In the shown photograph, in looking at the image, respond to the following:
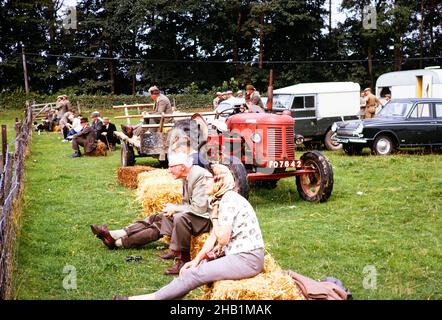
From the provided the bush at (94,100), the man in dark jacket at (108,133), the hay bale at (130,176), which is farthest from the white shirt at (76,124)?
the bush at (94,100)

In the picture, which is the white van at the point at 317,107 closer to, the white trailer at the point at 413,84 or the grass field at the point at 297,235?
the grass field at the point at 297,235

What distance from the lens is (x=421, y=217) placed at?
27.1 ft

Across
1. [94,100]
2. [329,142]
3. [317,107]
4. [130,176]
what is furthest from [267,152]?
[94,100]

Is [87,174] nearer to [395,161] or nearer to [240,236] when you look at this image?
[395,161]

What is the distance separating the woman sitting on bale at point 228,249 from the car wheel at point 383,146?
1186cm

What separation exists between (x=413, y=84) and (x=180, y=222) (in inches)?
828

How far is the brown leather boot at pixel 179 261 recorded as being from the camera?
5.92 m

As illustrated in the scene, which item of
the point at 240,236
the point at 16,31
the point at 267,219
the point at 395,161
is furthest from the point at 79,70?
the point at 240,236

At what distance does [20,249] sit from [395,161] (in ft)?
32.3

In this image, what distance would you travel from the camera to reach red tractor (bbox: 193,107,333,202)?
9336 millimetres

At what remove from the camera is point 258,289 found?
427 centimetres

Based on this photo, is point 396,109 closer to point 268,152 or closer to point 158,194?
point 268,152

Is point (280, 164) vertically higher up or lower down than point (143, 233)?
higher up

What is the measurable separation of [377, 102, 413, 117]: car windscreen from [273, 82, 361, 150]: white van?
166 cm
